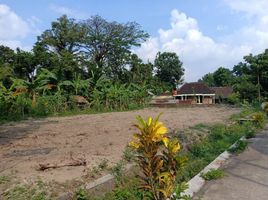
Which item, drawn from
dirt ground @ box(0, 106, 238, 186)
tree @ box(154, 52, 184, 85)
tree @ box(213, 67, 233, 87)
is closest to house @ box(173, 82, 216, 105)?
tree @ box(154, 52, 184, 85)

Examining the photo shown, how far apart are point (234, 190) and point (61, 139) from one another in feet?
18.0

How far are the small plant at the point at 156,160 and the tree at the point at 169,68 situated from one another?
70412 mm

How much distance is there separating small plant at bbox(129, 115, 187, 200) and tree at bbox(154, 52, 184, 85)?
7041 cm

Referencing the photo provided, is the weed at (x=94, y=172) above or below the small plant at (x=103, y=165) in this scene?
below

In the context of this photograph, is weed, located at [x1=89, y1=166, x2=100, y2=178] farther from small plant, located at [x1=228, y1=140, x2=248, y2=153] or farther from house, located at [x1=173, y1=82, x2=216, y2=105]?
house, located at [x1=173, y1=82, x2=216, y2=105]

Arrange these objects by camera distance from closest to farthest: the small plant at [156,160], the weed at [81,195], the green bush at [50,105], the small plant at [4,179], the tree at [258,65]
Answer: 1. the small plant at [156,160]
2. the weed at [81,195]
3. the small plant at [4,179]
4. the green bush at [50,105]
5. the tree at [258,65]

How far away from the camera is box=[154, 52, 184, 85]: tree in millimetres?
75312

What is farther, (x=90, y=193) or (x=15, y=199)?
(x=90, y=193)

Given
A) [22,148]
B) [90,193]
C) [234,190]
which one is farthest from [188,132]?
[90,193]

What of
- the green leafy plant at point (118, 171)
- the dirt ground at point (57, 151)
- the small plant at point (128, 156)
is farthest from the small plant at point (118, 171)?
the small plant at point (128, 156)

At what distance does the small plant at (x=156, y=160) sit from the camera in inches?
177

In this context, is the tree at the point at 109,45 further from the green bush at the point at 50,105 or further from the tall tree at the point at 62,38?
the green bush at the point at 50,105

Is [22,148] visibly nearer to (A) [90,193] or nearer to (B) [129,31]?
(A) [90,193]

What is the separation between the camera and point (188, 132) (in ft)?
36.5
